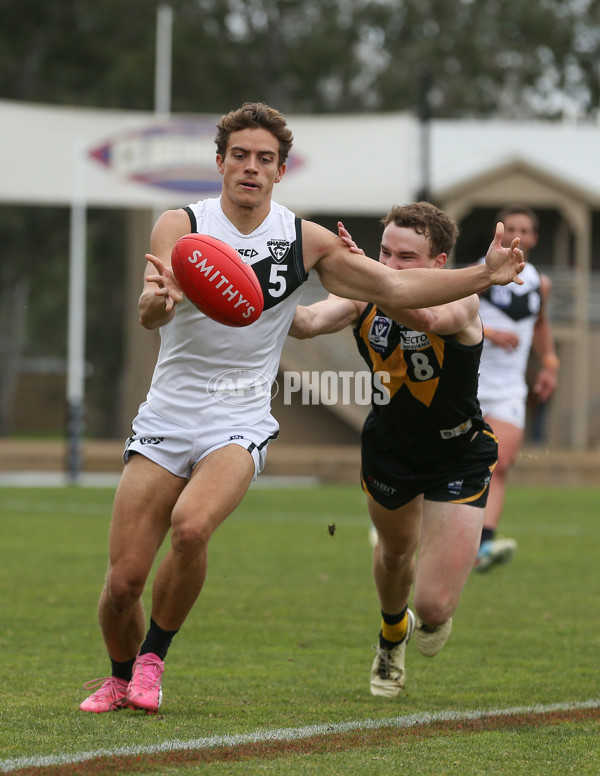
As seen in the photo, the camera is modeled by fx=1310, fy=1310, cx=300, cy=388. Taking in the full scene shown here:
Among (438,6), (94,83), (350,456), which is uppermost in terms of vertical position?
(438,6)

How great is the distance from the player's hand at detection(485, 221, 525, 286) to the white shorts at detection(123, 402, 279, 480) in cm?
113

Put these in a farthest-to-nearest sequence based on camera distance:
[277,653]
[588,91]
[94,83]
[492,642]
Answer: [588,91]
[94,83]
[492,642]
[277,653]

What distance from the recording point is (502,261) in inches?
191

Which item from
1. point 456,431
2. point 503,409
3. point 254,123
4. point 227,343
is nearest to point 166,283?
point 227,343

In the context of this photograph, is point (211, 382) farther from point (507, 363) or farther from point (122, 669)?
point (507, 363)

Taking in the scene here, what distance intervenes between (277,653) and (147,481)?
199 centimetres

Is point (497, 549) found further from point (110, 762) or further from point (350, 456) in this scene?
point (350, 456)

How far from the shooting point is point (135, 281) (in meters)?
31.5

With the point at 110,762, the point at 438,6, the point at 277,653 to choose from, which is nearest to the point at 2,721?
the point at 110,762

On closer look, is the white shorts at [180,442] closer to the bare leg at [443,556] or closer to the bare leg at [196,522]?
the bare leg at [196,522]

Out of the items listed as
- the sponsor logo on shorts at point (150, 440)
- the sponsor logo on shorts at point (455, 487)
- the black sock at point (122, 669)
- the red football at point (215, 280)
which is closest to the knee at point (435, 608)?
the sponsor logo on shorts at point (455, 487)

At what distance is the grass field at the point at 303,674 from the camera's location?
4.38 metres

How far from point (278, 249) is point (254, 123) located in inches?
19.4

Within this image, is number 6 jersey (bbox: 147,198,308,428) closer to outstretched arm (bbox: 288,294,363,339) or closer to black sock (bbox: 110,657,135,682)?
outstretched arm (bbox: 288,294,363,339)
